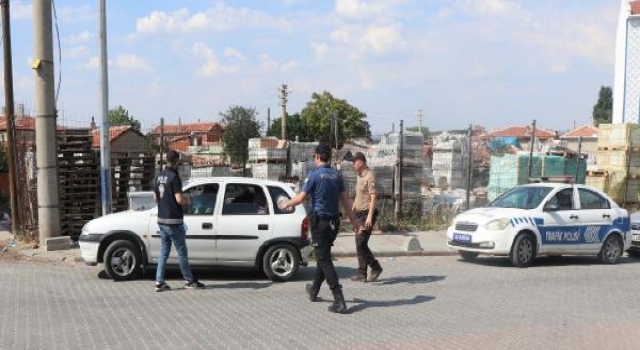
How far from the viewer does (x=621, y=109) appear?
28.6 metres

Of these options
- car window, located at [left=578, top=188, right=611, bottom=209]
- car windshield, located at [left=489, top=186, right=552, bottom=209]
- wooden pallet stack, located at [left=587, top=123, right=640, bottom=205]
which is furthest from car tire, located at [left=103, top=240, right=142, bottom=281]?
wooden pallet stack, located at [left=587, top=123, right=640, bottom=205]

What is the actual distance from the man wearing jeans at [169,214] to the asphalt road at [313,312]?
0.46m

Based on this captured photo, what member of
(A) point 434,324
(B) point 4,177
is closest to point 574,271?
(A) point 434,324

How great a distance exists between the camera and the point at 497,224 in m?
11.9

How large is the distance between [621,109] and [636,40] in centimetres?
304

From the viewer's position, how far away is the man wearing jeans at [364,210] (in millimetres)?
9469

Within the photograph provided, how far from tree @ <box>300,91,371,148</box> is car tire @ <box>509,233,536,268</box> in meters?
54.2

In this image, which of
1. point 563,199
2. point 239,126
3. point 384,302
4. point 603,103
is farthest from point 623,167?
point 603,103

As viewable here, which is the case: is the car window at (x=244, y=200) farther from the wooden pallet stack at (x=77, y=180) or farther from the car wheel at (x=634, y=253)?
the car wheel at (x=634, y=253)

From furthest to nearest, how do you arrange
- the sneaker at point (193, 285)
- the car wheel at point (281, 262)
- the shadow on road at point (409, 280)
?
the shadow on road at point (409, 280)
the car wheel at point (281, 262)
the sneaker at point (193, 285)

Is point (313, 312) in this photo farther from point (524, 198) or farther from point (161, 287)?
point (524, 198)

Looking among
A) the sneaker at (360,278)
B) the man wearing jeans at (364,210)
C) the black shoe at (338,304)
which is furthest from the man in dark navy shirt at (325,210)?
the sneaker at (360,278)

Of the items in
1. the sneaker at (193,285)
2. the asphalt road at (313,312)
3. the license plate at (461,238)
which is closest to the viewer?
the asphalt road at (313,312)

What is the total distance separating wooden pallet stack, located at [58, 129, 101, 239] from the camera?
1337 centimetres
